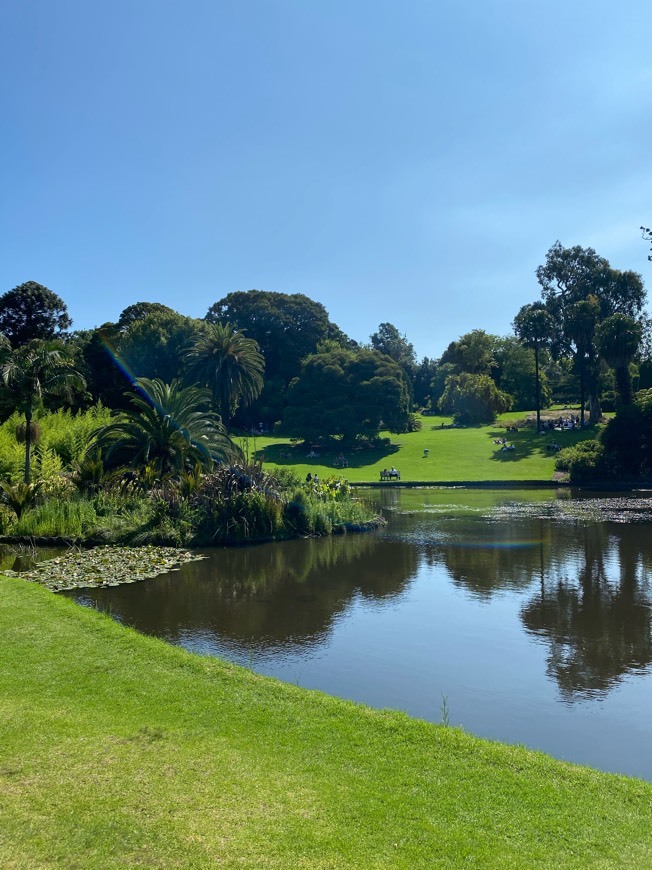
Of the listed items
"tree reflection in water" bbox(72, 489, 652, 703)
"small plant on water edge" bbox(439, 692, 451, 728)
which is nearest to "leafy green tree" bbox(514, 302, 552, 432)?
"tree reflection in water" bbox(72, 489, 652, 703)

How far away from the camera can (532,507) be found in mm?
30891

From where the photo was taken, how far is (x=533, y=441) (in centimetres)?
5647

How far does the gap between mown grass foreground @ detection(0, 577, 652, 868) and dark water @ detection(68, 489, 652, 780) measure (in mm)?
1891

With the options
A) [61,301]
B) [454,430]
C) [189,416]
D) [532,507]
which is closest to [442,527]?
[532,507]

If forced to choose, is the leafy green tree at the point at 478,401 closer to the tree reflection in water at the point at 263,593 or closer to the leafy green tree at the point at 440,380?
the leafy green tree at the point at 440,380

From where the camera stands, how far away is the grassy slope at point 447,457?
1831 inches

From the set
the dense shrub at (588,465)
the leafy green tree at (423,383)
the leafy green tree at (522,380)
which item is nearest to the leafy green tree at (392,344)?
the leafy green tree at (423,383)

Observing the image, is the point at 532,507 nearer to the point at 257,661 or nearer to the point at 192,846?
the point at 257,661

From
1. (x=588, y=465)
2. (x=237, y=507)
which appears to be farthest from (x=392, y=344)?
(x=237, y=507)

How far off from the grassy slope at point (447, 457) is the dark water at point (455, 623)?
23381 millimetres

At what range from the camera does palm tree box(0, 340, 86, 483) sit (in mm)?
25609

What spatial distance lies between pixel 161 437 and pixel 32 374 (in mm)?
5354

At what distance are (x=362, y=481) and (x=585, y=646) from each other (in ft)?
111

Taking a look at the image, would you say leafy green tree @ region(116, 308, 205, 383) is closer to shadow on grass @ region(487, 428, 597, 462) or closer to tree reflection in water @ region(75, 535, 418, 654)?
shadow on grass @ region(487, 428, 597, 462)
